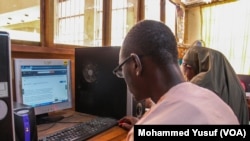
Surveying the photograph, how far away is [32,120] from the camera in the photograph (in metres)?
0.92

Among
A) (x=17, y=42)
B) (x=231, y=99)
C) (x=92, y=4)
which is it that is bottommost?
(x=231, y=99)

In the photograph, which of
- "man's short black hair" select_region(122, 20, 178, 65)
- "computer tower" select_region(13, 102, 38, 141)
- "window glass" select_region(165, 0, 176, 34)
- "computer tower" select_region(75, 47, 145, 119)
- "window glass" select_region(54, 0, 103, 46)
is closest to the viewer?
"man's short black hair" select_region(122, 20, 178, 65)

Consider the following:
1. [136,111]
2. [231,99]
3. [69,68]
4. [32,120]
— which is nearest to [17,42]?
[69,68]

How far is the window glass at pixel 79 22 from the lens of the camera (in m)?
1.80

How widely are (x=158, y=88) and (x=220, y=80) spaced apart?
1.02 meters

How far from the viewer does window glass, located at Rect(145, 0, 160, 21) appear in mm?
2977

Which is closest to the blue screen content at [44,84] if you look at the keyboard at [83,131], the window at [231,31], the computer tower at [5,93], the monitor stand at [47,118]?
the monitor stand at [47,118]

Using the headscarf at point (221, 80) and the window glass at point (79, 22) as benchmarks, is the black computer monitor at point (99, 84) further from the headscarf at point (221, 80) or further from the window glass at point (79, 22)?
the headscarf at point (221, 80)

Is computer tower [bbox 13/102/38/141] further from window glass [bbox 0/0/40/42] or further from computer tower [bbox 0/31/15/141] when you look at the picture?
window glass [bbox 0/0/40/42]

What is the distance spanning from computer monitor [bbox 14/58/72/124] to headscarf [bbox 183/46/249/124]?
885 mm

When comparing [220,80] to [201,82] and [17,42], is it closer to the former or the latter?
[201,82]

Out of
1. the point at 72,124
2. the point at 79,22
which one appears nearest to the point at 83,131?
the point at 72,124

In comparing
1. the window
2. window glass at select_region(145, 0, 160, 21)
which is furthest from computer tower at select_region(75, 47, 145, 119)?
the window

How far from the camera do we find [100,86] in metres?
1.45
